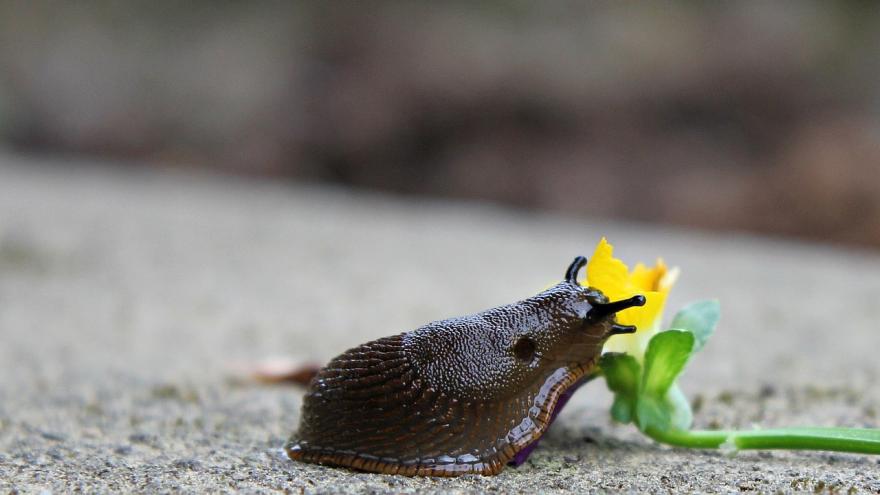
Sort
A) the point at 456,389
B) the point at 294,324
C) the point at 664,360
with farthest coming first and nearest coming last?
the point at 294,324 < the point at 664,360 < the point at 456,389

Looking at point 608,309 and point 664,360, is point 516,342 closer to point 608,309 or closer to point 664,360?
point 608,309

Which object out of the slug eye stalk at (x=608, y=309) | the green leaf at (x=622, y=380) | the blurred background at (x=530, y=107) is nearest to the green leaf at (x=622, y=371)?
the green leaf at (x=622, y=380)

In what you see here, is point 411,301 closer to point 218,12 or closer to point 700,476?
point 700,476

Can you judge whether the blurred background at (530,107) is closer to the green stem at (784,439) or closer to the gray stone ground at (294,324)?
the gray stone ground at (294,324)

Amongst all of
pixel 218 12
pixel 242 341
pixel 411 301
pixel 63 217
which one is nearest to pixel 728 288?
pixel 411 301

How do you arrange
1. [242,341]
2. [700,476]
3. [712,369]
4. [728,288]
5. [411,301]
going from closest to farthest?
1. [700,476]
2. [712,369]
3. [242,341]
4. [411,301]
5. [728,288]

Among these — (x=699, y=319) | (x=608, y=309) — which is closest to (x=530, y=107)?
(x=699, y=319)
